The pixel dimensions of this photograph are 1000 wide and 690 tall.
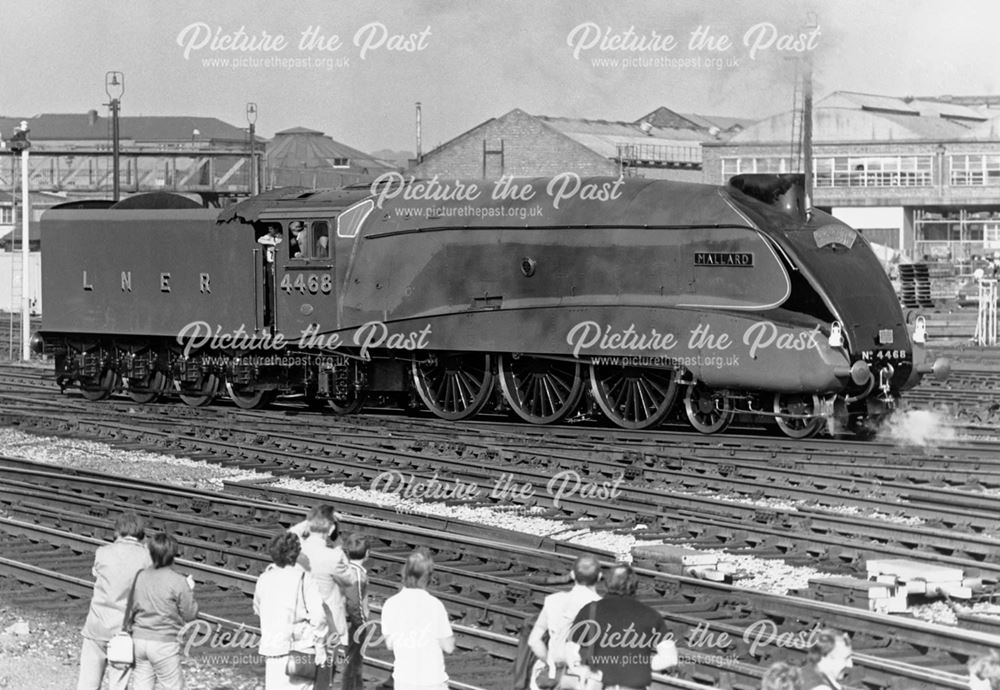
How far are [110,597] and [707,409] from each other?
39.1 feet

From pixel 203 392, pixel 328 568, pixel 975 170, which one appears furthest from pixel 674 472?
pixel 975 170

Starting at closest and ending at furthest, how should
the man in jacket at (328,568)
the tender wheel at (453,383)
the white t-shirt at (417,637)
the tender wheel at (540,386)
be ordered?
1. the white t-shirt at (417,637)
2. the man in jacket at (328,568)
3. the tender wheel at (540,386)
4. the tender wheel at (453,383)

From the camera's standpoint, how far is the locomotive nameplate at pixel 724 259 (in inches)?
724

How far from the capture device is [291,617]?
7.90 m

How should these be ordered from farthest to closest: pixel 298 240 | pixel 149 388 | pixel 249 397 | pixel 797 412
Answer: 1. pixel 149 388
2. pixel 249 397
3. pixel 298 240
4. pixel 797 412

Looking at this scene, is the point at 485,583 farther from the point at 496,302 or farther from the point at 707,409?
the point at 496,302

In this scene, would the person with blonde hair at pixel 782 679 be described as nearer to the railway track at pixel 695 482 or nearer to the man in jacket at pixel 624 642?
the man in jacket at pixel 624 642

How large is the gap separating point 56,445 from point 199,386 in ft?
13.7

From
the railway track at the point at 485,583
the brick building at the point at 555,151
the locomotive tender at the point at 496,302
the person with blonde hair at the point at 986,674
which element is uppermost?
the brick building at the point at 555,151

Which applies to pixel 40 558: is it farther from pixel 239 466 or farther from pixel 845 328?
pixel 845 328

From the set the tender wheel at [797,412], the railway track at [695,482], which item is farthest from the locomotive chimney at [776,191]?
the railway track at [695,482]

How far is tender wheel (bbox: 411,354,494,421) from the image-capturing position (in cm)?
2148

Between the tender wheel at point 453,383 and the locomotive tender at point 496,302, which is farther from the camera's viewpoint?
the tender wheel at point 453,383

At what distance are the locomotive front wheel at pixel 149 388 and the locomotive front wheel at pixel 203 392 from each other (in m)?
0.73
